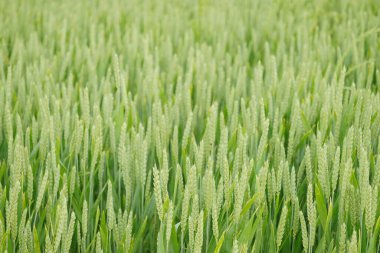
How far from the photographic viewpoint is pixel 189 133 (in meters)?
1.29

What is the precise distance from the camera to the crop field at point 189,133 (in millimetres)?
881

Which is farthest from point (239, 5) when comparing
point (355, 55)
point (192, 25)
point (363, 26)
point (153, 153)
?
point (153, 153)

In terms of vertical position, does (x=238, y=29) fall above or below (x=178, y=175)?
above

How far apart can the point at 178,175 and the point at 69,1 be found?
221 centimetres

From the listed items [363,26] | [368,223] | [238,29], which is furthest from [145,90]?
[363,26]

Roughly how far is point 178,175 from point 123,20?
1.85 m

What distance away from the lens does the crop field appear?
0.88 metres

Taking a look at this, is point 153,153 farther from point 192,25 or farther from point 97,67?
point 192,25

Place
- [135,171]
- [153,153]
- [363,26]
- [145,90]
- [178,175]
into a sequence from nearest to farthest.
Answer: [178,175]
[135,171]
[153,153]
[145,90]
[363,26]

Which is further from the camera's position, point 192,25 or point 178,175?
point 192,25

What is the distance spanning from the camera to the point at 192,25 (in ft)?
8.08

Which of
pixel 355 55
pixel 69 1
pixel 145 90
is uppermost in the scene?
pixel 69 1

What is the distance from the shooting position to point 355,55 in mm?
1821

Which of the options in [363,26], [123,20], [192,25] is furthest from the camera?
[123,20]
